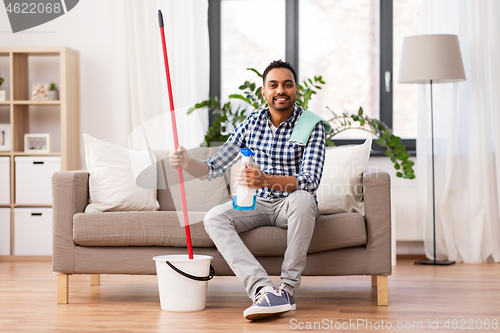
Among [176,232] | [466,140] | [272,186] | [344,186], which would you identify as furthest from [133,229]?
[466,140]

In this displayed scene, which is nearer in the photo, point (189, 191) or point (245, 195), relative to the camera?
point (245, 195)

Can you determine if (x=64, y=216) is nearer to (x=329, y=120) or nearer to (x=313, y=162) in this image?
(x=313, y=162)

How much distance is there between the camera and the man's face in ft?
7.68

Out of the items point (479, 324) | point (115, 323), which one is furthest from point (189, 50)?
point (479, 324)

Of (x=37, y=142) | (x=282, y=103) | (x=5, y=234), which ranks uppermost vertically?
(x=282, y=103)

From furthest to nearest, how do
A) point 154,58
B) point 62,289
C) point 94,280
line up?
point 154,58
point 94,280
point 62,289

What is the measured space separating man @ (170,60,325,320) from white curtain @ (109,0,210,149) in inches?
57.1

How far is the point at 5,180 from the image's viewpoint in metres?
3.65

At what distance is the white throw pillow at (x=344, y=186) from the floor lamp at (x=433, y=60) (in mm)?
1006

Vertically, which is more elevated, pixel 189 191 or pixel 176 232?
pixel 189 191

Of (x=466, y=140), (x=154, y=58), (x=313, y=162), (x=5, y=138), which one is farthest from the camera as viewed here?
(x=154, y=58)

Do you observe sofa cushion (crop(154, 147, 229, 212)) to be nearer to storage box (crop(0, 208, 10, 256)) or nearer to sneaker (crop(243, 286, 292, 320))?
sneaker (crop(243, 286, 292, 320))

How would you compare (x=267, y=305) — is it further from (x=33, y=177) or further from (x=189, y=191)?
(x=33, y=177)

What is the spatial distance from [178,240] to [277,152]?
0.57 metres
